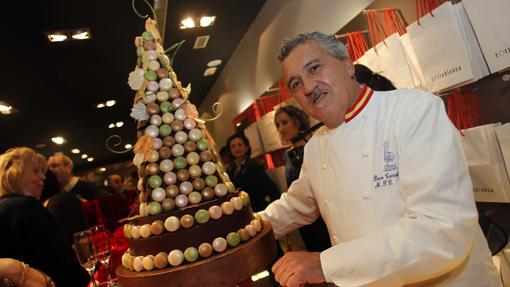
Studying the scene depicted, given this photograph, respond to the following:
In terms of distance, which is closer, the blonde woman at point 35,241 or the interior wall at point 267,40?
the blonde woman at point 35,241

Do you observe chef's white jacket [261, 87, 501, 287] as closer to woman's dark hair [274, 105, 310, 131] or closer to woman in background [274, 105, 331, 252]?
woman in background [274, 105, 331, 252]

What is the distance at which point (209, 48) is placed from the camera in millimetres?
4719

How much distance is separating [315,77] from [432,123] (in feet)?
1.29

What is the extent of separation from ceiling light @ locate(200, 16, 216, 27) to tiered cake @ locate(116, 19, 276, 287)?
2.79m

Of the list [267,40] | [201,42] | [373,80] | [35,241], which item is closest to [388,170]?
[373,80]

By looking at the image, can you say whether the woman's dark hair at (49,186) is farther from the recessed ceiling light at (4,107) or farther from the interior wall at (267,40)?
the recessed ceiling light at (4,107)

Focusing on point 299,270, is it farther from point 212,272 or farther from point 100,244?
point 100,244

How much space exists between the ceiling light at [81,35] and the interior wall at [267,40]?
182 centimetres

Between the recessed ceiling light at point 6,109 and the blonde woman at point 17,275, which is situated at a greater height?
the recessed ceiling light at point 6,109

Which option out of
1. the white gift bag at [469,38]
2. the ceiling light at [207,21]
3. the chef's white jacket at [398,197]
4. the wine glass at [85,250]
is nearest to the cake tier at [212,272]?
the chef's white jacket at [398,197]

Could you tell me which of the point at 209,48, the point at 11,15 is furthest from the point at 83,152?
the point at 11,15

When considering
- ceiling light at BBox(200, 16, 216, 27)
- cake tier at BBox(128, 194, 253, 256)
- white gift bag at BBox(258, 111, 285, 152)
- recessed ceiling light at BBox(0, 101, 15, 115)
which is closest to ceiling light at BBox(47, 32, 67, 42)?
ceiling light at BBox(200, 16, 216, 27)

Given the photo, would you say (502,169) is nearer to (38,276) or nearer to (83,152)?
(38,276)

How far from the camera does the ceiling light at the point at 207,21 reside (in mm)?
3744
